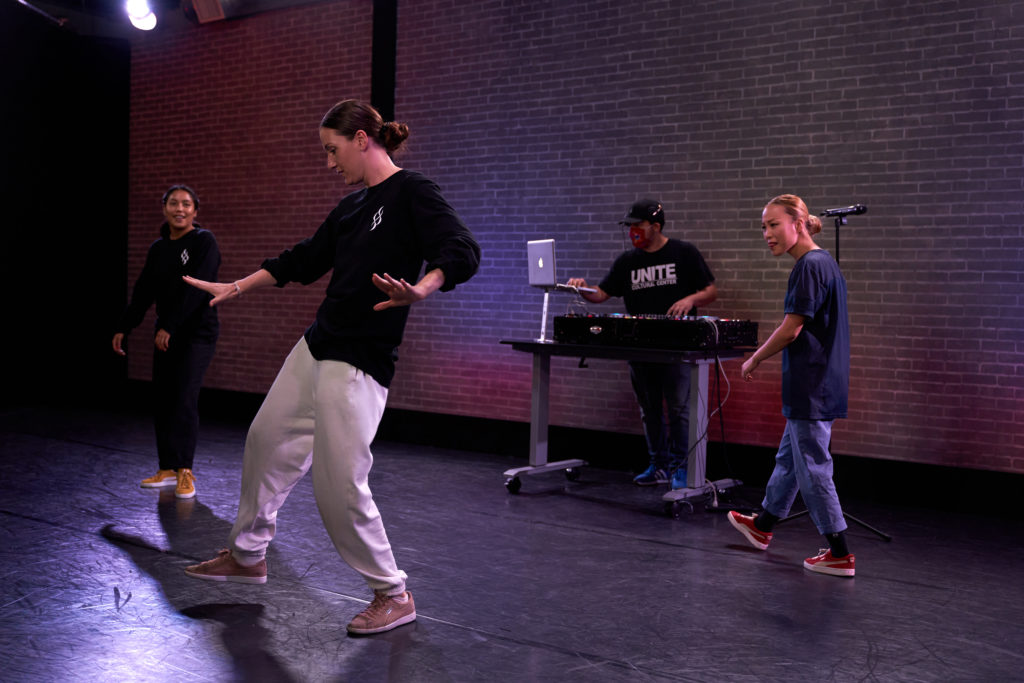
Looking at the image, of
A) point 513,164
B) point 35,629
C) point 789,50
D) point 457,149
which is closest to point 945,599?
point 35,629

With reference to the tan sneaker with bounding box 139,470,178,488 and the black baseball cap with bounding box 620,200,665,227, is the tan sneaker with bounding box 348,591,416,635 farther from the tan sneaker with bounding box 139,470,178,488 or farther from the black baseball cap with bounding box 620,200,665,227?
the black baseball cap with bounding box 620,200,665,227

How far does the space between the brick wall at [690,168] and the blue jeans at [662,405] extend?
Answer: 1.86ft

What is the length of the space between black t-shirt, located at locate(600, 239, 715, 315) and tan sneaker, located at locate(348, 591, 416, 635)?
10.1 ft

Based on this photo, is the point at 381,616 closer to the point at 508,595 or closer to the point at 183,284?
the point at 508,595

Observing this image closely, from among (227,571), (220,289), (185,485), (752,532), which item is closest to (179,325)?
(185,485)

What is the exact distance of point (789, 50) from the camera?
5598 mm

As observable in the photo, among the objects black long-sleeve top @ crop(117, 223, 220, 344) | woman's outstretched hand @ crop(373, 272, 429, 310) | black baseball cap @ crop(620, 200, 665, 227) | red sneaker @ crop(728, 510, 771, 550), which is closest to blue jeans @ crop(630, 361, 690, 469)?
black baseball cap @ crop(620, 200, 665, 227)

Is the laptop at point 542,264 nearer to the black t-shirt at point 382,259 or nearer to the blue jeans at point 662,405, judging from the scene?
the blue jeans at point 662,405

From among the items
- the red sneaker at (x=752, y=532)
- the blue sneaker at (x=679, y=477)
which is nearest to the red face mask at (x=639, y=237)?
the blue sneaker at (x=679, y=477)

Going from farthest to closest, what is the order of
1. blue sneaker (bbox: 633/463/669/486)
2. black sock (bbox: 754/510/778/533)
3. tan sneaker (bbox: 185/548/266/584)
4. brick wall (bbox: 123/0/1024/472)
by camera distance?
blue sneaker (bbox: 633/463/669/486)
brick wall (bbox: 123/0/1024/472)
black sock (bbox: 754/510/778/533)
tan sneaker (bbox: 185/548/266/584)

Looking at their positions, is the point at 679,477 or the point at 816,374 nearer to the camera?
the point at 816,374

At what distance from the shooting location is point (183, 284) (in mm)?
4684

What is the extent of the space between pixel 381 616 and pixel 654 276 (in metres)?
3.22

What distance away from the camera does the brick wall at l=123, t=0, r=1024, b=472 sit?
5051 mm
